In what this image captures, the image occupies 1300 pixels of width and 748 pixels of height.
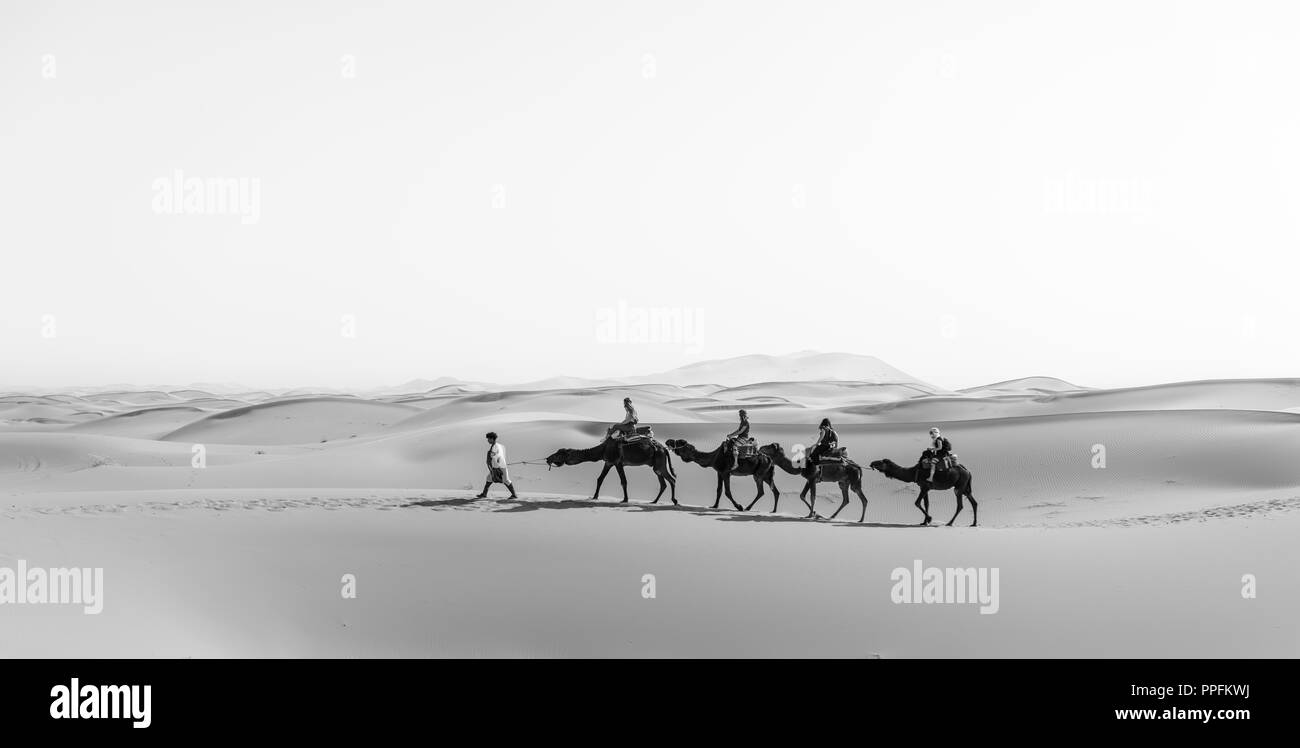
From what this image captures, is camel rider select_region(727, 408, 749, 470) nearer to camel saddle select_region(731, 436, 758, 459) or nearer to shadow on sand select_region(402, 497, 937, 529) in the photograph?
camel saddle select_region(731, 436, 758, 459)

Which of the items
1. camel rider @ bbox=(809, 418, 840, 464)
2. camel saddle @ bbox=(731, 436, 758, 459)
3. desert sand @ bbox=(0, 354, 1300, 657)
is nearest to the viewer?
desert sand @ bbox=(0, 354, 1300, 657)

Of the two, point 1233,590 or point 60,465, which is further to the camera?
point 60,465

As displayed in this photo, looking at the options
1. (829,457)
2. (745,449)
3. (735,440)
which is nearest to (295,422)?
(735,440)

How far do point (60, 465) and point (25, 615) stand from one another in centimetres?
2562

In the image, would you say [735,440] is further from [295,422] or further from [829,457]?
[295,422]

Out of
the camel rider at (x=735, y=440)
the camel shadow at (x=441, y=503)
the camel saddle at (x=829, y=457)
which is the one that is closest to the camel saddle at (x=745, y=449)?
the camel rider at (x=735, y=440)

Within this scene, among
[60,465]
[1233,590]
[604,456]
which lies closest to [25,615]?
[604,456]

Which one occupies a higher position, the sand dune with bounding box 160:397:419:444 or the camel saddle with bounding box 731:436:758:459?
the camel saddle with bounding box 731:436:758:459

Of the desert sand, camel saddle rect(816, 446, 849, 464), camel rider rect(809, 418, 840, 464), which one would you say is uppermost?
camel rider rect(809, 418, 840, 464)

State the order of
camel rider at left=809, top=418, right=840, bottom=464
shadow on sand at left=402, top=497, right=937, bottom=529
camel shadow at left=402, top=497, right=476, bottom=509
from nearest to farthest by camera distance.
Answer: shadow on sand at left=402, top=497, right=937, bottom=529 → camel rider at left=809, top=418, right=840, bottom=464 → camel shadow at left=402, top=497, right=476, bottom=509

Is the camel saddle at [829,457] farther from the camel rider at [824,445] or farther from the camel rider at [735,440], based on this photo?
the camel rider at [735,440]

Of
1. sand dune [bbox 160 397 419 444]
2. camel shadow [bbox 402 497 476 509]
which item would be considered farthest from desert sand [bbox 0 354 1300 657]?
sand dune [bbox 160 397 419 444]

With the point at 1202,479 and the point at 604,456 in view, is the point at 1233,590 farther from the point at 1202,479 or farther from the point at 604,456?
the point at 1202,479
